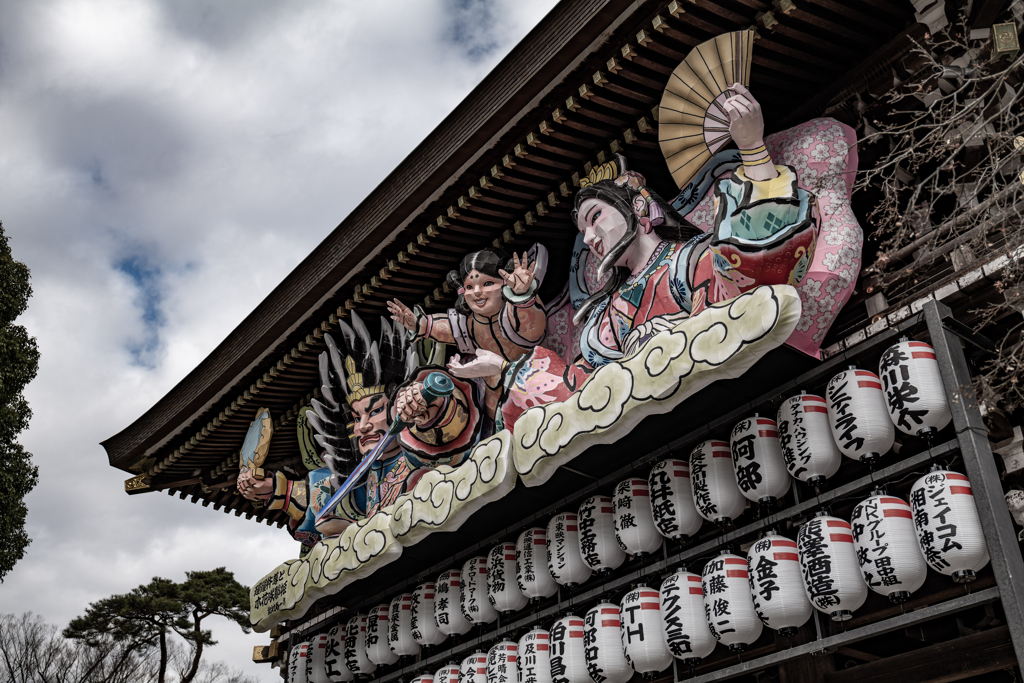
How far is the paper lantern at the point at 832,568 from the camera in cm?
591

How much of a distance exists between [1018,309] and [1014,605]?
6.34 feet

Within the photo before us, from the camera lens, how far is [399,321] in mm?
10344

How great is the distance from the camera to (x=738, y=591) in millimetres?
6602

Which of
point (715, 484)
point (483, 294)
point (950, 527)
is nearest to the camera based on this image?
point (950, 527)

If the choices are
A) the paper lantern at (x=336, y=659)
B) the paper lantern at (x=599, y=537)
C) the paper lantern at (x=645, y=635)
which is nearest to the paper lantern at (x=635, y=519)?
the paper lantern at (x=599, y=537)

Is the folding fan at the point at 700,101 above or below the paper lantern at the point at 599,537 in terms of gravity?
above

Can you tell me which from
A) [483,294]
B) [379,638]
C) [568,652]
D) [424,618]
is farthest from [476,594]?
[483,294]

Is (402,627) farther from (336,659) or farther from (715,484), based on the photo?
(715,484)

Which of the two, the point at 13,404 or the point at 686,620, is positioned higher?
the point at 13,404

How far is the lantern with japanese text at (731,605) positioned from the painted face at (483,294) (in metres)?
3.93

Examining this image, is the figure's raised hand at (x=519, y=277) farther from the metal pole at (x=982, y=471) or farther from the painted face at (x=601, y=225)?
the metal pole at (x=982, y=471)

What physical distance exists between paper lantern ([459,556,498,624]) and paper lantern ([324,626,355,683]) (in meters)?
2.43

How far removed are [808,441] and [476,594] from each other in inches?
171

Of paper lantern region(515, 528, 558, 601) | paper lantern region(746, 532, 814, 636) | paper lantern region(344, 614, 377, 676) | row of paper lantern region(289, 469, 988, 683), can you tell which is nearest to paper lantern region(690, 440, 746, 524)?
row of paper lantern region(289, 469, 988, 683)
